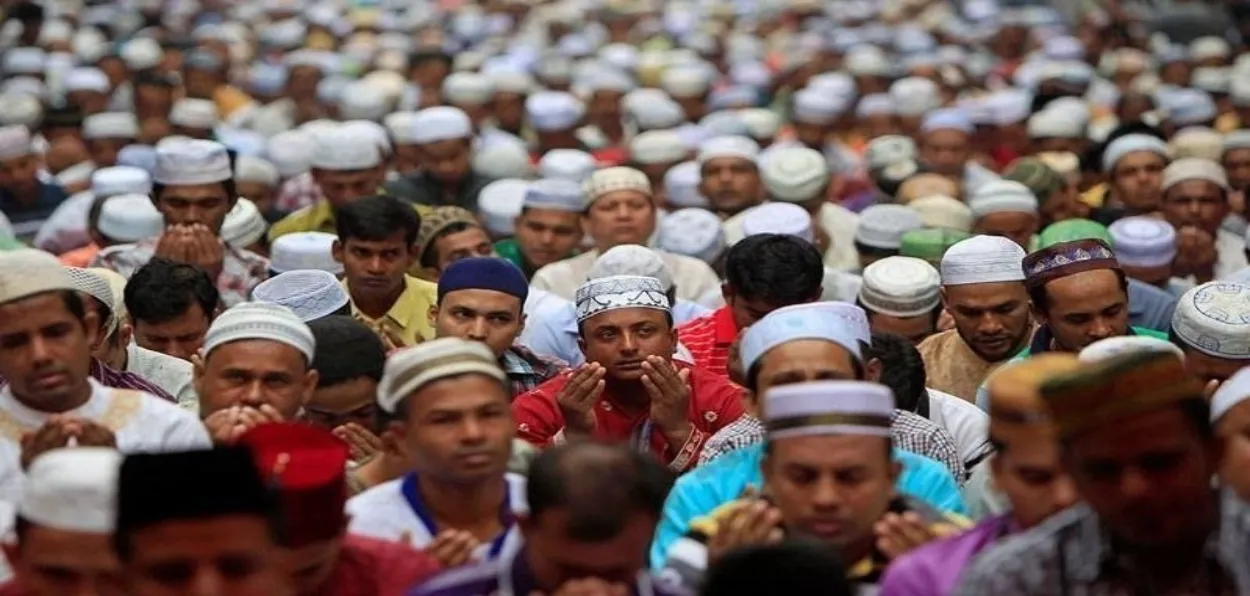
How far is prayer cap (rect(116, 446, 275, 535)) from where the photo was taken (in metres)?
4.31

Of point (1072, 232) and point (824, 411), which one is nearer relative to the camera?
point (824, 411)

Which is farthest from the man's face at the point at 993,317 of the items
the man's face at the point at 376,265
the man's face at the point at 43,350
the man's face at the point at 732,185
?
the man's face at the point at 732,185

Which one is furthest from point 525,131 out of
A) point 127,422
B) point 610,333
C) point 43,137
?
point 127,422

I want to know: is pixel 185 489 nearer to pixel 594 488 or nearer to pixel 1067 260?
pixel 594 488

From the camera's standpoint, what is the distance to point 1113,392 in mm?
4371

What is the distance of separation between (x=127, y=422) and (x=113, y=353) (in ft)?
4.13

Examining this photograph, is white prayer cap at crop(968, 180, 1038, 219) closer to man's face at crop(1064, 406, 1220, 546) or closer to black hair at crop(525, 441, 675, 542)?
black hair at crop(525, 441, 675, 542)

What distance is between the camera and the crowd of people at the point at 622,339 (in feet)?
14.5

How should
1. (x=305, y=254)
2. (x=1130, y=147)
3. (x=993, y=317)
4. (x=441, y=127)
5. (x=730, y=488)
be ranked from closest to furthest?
(x=730, y=488), (x=993, y=317), (x=305, y=254), (x=1130, y=147), (x=441, y=127)

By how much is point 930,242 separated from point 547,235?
1716mm

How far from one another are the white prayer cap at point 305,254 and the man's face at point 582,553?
14.2 feet

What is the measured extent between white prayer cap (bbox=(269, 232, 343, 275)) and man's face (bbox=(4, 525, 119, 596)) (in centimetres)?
432

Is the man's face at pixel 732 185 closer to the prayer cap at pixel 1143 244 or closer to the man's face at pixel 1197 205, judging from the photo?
the man's face at pixel 1197 205

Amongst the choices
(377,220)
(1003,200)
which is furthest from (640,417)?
(1003,200)
